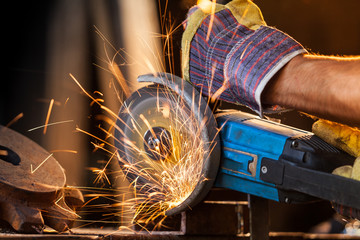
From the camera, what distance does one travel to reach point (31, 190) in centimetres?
186

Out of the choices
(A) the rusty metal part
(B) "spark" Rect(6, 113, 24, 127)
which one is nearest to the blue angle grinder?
(A) the rusty metal part

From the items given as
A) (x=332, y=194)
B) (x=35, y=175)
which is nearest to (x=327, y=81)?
(x=332, y=194)

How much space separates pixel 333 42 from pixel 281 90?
2450 mm

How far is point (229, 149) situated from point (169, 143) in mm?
241

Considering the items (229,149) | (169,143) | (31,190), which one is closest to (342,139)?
(229,149)

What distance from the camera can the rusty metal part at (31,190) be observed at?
5.94 feet

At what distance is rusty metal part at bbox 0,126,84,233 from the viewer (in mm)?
1810

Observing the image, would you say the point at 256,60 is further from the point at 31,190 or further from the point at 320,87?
the point at 31,190

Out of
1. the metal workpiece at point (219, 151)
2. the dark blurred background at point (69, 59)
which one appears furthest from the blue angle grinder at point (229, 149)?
the dark blurred background at point (69, 59)

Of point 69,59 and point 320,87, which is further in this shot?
point 69,59

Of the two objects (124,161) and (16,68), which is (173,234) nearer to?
(124,161)

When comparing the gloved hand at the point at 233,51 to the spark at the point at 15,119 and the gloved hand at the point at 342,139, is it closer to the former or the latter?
the gloved hand at the point at 342,139

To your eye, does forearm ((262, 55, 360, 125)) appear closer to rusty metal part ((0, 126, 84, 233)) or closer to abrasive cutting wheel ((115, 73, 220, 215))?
abrasive cutting wheel ((115, 73, 220, 215))

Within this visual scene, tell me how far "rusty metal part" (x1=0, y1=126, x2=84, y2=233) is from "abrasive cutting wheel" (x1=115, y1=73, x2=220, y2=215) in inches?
13.6
